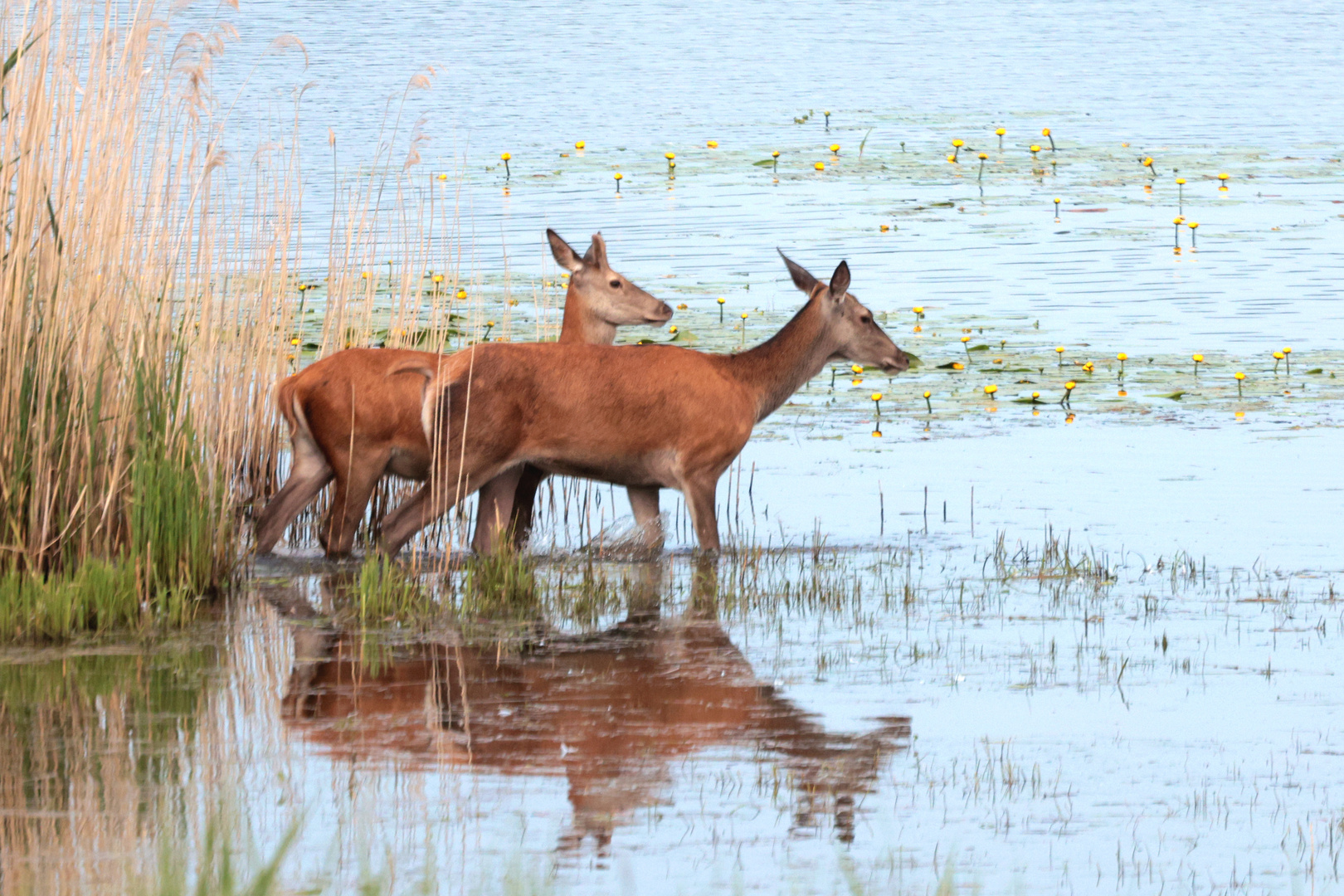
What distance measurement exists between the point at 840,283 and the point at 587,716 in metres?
4.56

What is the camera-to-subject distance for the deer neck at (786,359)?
10516mm

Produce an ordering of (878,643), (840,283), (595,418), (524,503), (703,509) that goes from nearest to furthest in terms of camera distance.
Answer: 1. (878,643)
2. (595,418)
3. (703,509)
4. (524,503)
5. (840,283)

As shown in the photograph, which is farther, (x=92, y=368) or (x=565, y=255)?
(x=565, y=255)

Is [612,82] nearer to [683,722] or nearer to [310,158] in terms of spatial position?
[310,158]

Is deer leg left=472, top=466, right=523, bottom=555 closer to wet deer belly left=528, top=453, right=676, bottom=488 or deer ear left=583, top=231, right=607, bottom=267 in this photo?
wet deer belly left=528, top=453, right=676, bottom=488

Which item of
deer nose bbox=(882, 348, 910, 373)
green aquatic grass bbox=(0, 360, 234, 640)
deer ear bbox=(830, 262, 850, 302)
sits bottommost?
green aquatic grass bbox=(0, 360, 234, 640)

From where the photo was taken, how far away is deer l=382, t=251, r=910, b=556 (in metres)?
9.45

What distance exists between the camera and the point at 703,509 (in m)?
10.0

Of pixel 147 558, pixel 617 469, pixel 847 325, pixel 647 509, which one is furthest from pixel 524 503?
pixel 147 558

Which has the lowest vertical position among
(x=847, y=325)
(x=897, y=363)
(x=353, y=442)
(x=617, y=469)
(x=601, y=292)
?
(x=617, y=469)

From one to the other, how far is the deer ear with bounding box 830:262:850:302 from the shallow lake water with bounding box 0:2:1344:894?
3.45ft

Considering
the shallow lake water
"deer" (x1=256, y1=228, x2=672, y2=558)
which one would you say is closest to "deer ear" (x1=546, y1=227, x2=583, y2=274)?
the shallow lake water

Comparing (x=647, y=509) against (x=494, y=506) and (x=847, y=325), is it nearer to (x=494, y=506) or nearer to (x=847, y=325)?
(x=494, y=506)

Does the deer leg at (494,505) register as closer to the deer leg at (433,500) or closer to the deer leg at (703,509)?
the deer leg at (433,500)
